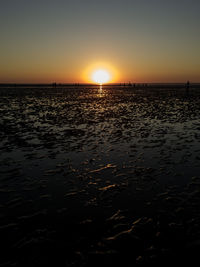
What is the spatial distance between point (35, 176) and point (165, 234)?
17.5 feet

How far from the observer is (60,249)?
186 inches

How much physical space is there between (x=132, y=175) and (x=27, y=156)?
5454 mm

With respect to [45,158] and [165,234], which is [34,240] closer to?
[165,234]

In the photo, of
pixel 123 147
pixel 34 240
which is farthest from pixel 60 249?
pixel 123 147

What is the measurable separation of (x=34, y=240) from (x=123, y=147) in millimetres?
7633

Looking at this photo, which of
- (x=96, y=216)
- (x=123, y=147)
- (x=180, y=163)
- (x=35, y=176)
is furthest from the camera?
(x=123, y=147)

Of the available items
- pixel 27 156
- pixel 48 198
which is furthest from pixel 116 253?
pixel 27 156

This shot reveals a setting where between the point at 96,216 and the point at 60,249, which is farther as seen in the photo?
the point at 96,216

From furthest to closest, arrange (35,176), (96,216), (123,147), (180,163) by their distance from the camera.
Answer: (123,147) < (180,163) < (35,176) < (96,216)

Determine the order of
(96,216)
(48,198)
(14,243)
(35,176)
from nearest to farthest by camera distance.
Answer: (14,243)
(96,216)
(48,198)
(35,176)

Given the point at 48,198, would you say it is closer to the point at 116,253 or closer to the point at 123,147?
the point at 116,253

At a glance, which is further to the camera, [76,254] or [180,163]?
[180,163]

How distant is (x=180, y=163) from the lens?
946cm

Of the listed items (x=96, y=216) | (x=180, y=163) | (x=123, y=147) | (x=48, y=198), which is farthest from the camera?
(x=123, y=147)
